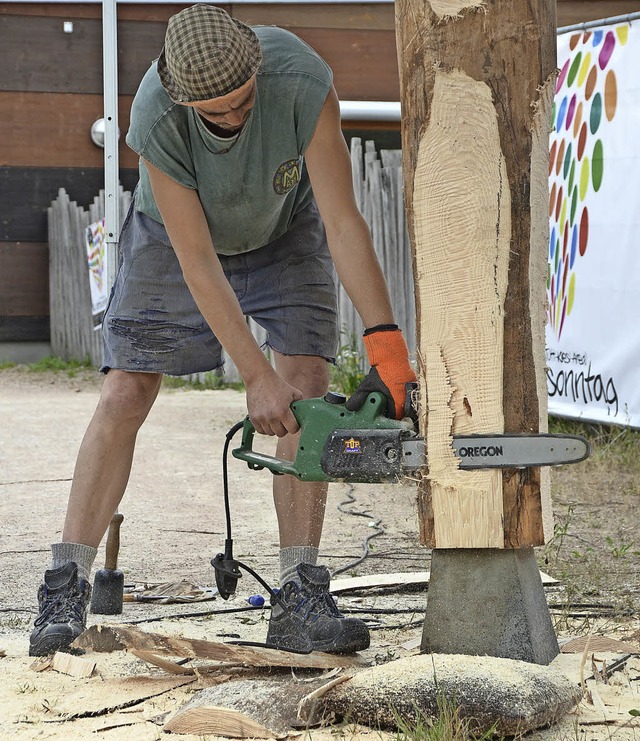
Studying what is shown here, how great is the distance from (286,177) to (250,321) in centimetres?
751

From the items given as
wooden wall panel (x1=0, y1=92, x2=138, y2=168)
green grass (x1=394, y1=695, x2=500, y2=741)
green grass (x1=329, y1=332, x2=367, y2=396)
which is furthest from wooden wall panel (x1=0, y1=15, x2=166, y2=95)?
green grass (x1=394, y1=695, x2=500, y2=741)

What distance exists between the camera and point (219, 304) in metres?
2.70

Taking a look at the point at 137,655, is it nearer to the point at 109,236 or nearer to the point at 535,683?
the point at 535,683

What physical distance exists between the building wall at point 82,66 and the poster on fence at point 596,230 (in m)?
5.03

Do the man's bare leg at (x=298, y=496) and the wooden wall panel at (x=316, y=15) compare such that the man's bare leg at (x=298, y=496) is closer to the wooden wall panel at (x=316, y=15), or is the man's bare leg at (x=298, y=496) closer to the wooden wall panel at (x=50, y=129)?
the wooden wall panel at (x=50, y=129)

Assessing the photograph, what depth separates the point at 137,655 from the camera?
2.60 metres

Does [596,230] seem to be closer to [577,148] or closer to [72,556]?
[577,148]

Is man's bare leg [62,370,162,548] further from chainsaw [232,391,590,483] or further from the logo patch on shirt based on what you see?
the logo patch on shirt

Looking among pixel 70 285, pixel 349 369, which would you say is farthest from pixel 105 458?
pixel 70 285

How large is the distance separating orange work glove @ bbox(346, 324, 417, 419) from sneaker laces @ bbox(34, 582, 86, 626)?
959mm

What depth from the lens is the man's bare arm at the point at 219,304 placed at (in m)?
2.68

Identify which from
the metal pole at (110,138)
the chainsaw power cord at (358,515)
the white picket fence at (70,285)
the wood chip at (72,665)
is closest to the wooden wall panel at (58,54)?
the white picket fence at (70,285)

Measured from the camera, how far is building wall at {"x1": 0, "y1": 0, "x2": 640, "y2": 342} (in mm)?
11359

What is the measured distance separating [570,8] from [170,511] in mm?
8744
